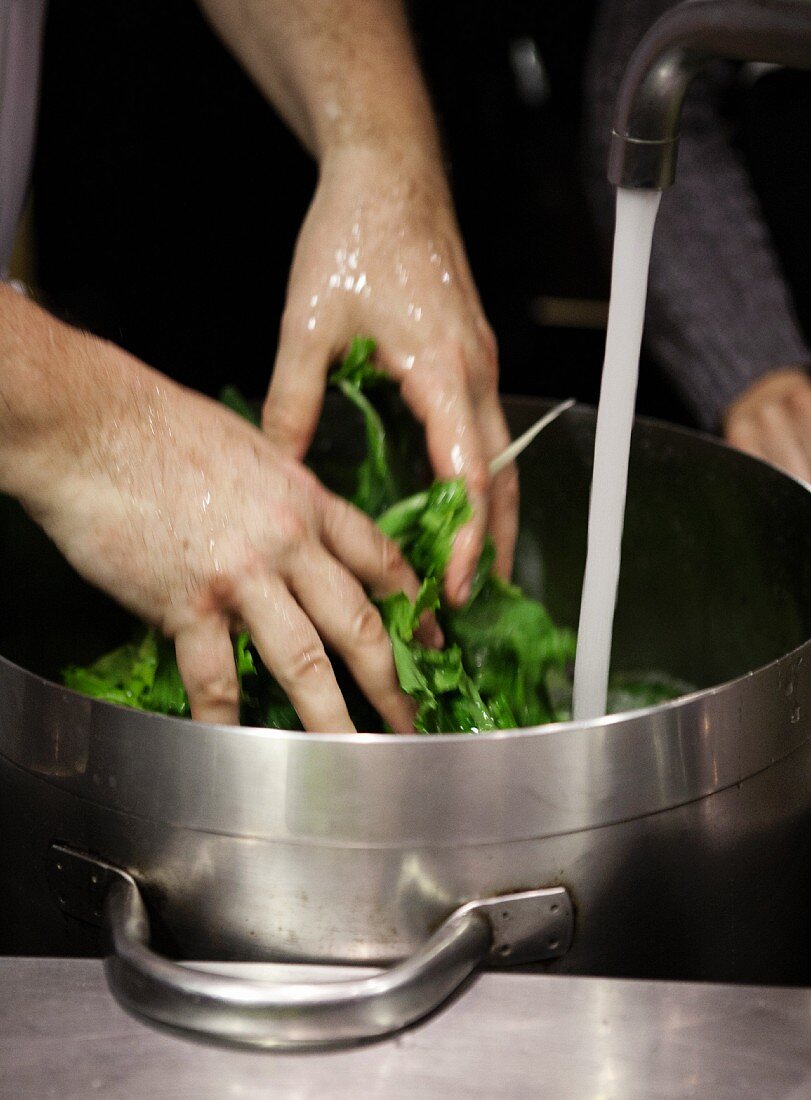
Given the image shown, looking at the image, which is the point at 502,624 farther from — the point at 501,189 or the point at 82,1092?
the point at 501,189

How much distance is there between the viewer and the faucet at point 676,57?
0.47 m

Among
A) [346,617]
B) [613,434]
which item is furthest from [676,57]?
[346,617]

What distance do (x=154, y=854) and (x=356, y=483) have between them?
507 mm

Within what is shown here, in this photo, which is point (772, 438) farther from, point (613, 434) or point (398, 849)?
point (398, 849)

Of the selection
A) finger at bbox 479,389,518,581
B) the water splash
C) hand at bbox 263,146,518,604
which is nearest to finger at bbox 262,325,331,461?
hand at bbox 263,146,518,604

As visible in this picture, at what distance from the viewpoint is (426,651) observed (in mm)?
692

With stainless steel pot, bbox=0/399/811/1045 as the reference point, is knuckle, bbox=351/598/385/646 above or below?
above

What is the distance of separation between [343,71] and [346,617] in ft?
1.72

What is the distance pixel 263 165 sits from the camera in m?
1.52

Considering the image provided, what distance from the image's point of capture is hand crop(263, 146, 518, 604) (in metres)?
0.84

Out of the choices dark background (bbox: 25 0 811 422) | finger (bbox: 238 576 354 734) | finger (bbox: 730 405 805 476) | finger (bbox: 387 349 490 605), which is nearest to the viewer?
finger (bbox: 238 576 354 734)

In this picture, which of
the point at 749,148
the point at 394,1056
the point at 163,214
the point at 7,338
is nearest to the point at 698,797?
the point at 394,1056

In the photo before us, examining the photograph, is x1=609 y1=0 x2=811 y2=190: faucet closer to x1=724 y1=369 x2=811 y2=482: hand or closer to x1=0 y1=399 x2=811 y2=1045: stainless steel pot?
x1=0 y1=399 x2=811 y2=1045: stainless steel pot

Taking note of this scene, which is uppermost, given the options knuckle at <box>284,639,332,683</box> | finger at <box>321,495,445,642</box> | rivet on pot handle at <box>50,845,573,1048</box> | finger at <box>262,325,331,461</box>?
finger at <box>262,325,331,461</box>
